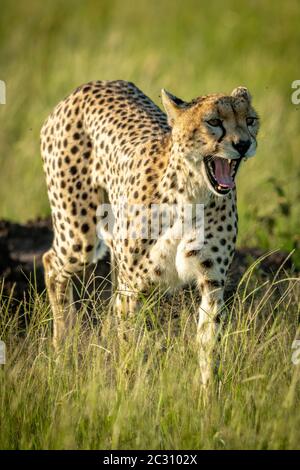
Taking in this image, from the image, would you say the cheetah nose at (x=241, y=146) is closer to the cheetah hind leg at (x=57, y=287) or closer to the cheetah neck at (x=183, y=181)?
the cheetah neck at (x=183, y=181)

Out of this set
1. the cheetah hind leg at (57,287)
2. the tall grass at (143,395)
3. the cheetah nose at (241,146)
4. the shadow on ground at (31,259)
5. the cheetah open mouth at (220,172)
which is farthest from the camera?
the shadow on ground at (31,259)

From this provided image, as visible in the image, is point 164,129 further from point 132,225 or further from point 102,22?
point 102,22

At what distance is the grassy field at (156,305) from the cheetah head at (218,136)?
33 cm

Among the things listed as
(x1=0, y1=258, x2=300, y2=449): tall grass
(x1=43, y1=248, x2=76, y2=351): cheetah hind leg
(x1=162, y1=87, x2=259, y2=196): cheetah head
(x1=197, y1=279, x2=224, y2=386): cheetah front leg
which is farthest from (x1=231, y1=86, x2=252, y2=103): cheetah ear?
(x1=43, y1=248, x2=76, y2=351): cheetah hind leg

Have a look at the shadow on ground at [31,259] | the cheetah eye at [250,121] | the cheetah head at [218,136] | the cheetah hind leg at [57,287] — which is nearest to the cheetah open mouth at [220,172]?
the cheetah head at [218,136]

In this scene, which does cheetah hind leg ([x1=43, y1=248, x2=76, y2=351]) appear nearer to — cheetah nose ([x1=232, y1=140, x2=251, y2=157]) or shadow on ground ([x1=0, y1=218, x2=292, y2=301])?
shadow on ground ([x1=0, y1=218, x2=292, y2=301])

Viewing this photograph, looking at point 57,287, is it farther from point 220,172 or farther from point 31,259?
point 220,172

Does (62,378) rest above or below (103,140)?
below

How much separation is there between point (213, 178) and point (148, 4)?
29.4ft

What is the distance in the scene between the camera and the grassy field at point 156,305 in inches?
146

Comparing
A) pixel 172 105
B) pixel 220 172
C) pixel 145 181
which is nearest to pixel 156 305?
pixel 145 181

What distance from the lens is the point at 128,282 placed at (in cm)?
455

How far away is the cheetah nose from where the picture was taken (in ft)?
13.4
